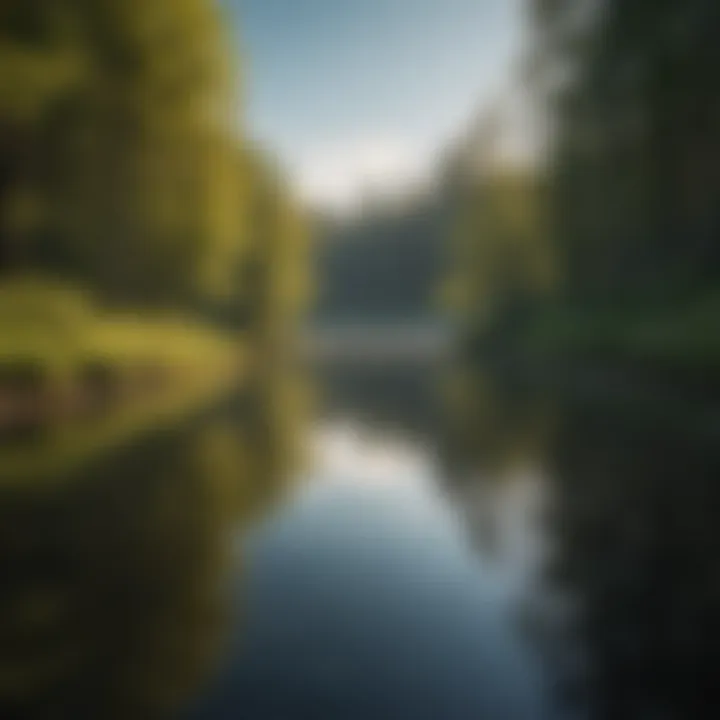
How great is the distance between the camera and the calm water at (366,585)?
171 inches

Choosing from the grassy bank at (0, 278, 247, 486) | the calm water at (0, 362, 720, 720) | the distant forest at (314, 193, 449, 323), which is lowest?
the calm water at (0, 362, 720, 720)

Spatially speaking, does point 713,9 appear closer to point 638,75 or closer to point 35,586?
point 638,75

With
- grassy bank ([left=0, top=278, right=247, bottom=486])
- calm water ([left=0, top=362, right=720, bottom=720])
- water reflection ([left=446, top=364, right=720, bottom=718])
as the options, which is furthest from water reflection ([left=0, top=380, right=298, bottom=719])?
water reflection ([left=446, top=364, right=720, bottom=718])

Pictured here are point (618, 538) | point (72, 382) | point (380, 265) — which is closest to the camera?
point (618, 538)

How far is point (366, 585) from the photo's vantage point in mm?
6184

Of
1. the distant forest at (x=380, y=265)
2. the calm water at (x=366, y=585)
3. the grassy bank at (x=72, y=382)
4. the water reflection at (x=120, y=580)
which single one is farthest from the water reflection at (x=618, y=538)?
the distant forest at (x=380, y=265)

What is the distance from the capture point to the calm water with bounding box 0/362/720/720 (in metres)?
4.35

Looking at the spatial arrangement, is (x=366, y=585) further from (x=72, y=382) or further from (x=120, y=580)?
(x=72, y=382)

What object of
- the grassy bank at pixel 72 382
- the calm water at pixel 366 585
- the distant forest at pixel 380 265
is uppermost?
the distant forest at pixel 380 265

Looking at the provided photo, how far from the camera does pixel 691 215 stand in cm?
2567

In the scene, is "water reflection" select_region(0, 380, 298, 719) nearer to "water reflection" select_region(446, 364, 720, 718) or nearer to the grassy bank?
the grassy bank

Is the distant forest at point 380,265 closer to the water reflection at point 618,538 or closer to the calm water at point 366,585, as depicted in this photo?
the water reflection at point 618,538

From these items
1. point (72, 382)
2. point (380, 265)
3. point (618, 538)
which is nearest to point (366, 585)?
point (618, 538)

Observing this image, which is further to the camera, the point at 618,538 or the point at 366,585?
the point at 618,538
